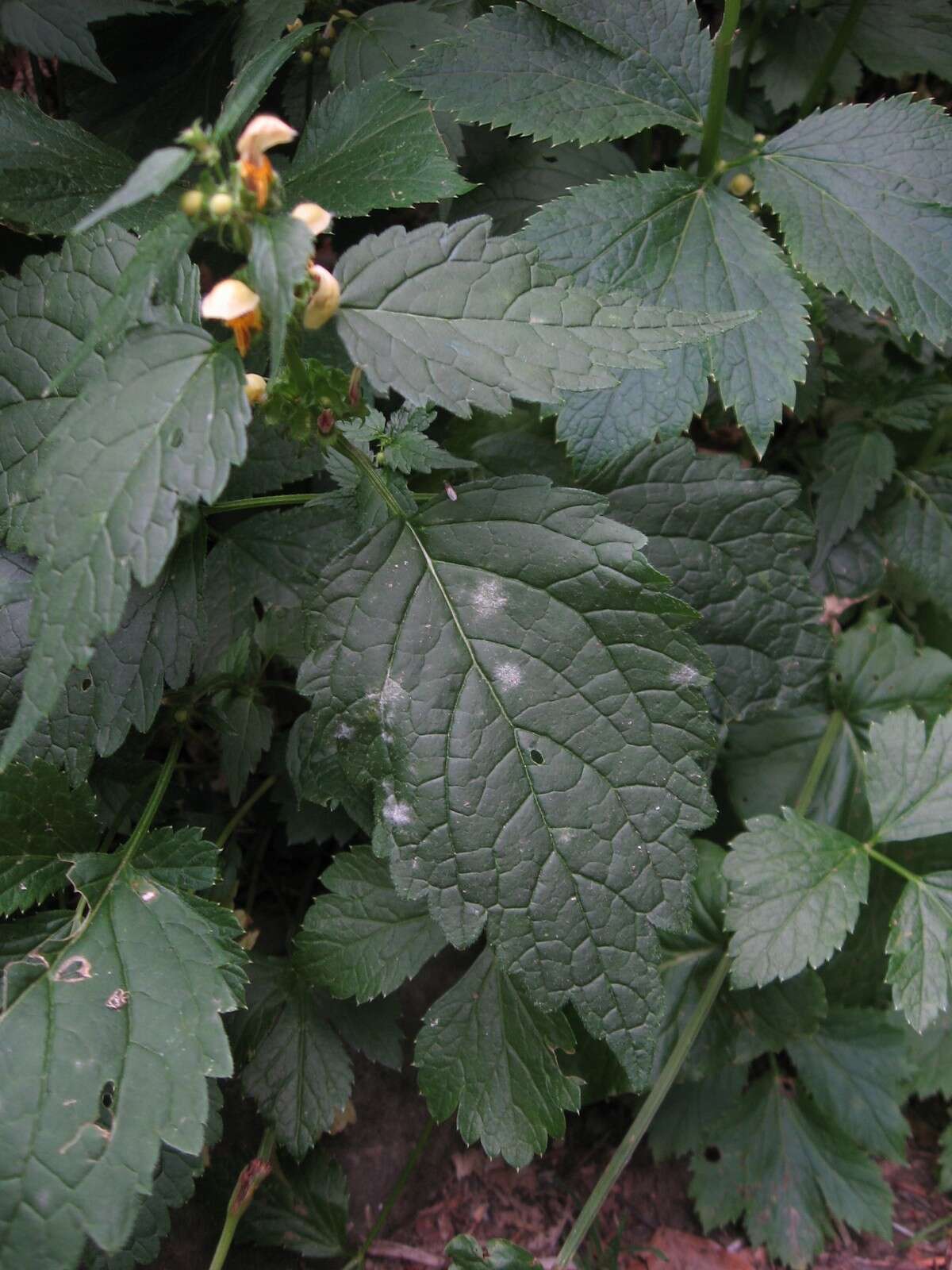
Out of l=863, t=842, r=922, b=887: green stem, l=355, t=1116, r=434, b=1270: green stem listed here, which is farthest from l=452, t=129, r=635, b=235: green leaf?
l=355, t=1116, r=434, b=1270: green stem

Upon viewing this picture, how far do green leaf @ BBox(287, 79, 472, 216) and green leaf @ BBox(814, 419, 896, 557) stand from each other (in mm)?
1212

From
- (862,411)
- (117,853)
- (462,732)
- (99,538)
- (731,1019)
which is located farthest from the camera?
(862,411)

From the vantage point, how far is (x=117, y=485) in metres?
0.99

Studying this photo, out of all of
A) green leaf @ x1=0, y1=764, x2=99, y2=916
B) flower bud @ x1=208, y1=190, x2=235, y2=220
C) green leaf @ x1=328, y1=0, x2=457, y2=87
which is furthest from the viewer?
green leaf @ x1=328, y1=0, x2=457, y2=87

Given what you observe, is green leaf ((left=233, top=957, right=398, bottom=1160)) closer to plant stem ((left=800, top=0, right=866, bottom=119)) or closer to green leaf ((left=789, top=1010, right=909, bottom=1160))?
green leaf ((left=789, top=1010, right=909, bottom=1160))

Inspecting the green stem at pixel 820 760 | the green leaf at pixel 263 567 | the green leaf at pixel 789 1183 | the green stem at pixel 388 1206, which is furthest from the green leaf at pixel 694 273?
the green leaf at pixel 789 1183

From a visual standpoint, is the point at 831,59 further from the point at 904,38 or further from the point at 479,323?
the point at 479,323

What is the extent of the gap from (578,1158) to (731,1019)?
0.60m

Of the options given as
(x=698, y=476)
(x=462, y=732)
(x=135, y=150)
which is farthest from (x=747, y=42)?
(x=462, y=732)

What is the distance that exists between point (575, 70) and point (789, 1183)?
2.51 meters

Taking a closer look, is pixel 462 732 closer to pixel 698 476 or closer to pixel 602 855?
pixel 602 855

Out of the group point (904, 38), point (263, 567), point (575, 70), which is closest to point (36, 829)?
point (263, 567)

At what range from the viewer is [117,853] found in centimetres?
155

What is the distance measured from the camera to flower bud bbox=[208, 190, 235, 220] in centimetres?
99
